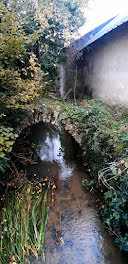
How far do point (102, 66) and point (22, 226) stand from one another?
21.7 ft

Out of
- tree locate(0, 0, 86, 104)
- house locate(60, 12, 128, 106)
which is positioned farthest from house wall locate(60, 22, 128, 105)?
tree locate(0, 0, 86, 104)

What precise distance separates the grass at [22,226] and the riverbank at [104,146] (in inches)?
59.7

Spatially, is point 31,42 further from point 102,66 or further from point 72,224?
point 72,224

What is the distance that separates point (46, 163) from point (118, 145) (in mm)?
4017

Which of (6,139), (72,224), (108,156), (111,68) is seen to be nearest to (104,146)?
(108,156)

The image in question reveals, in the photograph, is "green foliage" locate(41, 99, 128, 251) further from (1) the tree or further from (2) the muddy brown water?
(1) the tree

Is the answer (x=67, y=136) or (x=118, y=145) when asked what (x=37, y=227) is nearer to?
(x=118, y=145)

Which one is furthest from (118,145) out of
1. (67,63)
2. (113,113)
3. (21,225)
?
(67,63)

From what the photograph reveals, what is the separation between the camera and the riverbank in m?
2.88

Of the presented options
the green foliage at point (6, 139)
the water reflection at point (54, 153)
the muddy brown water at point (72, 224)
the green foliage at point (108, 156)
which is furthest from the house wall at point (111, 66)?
the green foliage at point (6, 139)

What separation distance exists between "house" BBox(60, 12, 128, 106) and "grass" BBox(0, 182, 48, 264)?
15.4ft

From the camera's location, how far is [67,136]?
695 centimetres

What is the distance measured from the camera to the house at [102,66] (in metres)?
Result: 5.44

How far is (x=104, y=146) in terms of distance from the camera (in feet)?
12.4
